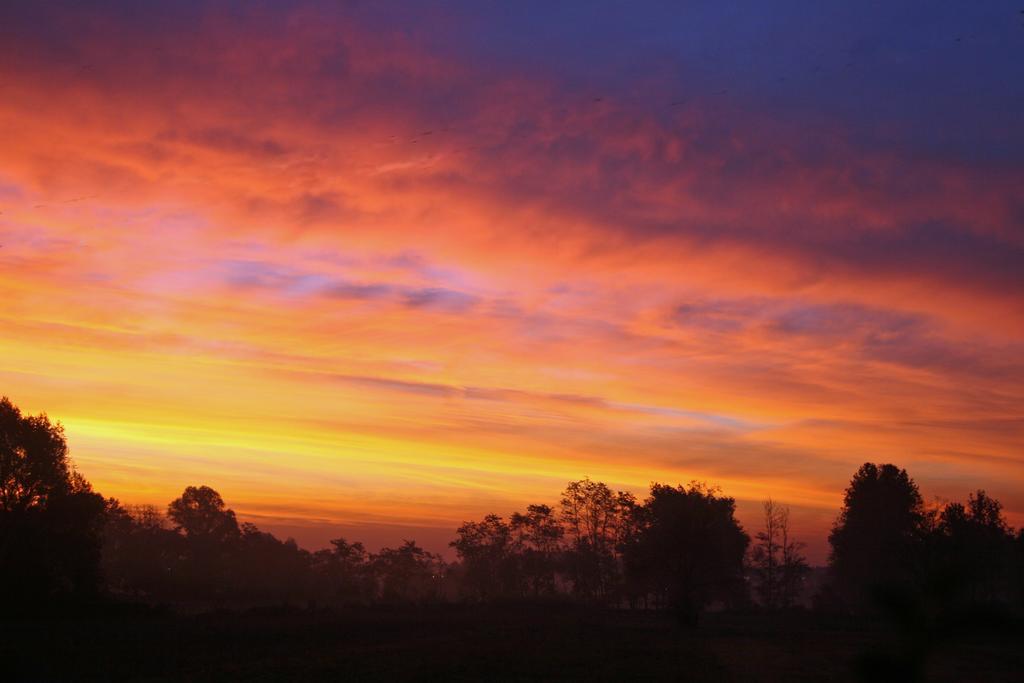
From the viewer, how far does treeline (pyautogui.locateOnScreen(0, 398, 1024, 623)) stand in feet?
197

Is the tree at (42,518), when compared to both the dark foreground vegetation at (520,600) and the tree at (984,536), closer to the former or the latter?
the dark foreground vegetation at (520,600)

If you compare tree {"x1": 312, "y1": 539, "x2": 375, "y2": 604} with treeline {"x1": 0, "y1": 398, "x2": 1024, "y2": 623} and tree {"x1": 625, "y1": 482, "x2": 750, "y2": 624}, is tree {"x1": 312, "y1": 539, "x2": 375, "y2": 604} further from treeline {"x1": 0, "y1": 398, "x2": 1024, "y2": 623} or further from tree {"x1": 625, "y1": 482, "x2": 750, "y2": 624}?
tree {"x1": 625, "y1": 482, "x2": 750, "y2": 624}

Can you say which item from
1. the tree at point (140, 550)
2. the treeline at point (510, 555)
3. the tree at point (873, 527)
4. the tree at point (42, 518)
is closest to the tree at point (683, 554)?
the treeline at point (510, 555)

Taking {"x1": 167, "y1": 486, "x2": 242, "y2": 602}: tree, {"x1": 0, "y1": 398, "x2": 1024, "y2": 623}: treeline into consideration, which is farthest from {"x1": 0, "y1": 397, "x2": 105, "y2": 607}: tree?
{"x1": 167, "y1": 486, "x2": 242, "y2": 602}: tree

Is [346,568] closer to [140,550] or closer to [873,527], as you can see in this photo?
[140,550]

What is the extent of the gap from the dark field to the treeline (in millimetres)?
7607

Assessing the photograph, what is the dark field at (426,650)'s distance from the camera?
33.3 m

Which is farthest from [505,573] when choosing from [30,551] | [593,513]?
[30,551]

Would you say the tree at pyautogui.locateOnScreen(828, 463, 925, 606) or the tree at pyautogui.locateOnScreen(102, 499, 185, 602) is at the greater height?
the tree at pyautogui.locateOnScreen(828, 463, 925, 606)

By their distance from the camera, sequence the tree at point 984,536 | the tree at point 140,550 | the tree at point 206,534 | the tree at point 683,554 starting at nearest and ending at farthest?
the tree at point 683,554 → the tree at point 984,536 → the tree at point 140,550 → the tree at point 206,534

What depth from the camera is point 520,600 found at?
303 ft

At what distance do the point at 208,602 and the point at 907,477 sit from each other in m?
87.7

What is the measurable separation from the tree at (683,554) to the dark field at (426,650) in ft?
15.9

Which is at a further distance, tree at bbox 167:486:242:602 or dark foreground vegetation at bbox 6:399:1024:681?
tree at bbox 167:486:242:602
